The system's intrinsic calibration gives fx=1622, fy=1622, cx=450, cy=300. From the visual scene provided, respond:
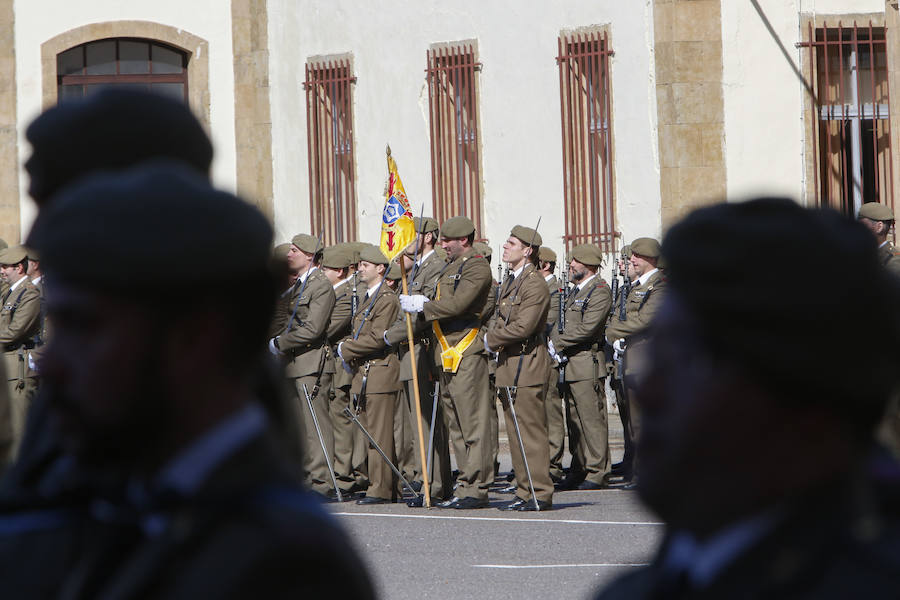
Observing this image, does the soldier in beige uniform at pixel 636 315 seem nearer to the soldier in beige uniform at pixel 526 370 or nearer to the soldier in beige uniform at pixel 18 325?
the soldier in beige uniform at pixel 526 370

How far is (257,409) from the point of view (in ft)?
5.39

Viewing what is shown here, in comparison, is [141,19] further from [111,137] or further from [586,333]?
[111,137]

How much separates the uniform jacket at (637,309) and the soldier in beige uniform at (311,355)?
2.14 m

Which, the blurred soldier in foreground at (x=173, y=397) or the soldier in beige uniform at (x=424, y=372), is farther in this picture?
the soldier in beige uniform at (x=424, y=372)

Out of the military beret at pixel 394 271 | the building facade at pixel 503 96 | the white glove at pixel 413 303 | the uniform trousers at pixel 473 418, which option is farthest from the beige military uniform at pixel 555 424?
the building facade at pixel 503 96

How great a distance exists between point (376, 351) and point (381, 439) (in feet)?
2.12

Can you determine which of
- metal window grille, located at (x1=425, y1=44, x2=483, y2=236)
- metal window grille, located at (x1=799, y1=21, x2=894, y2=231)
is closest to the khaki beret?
metal window grille, located at (x1=425, y1=44, x2=483, y2=236)

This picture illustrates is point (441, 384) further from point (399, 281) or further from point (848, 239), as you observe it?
point (848, 239)

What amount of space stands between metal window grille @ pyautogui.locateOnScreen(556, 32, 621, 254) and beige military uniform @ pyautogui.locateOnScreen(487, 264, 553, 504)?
500 centimetres

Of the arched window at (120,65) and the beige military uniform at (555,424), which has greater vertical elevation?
the arched window at (120,65)

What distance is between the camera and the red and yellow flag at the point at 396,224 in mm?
11523

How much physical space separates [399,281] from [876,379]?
11.1 m

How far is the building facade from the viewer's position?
1573 cm

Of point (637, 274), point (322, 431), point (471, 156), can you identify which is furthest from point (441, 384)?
point (471, 156)
